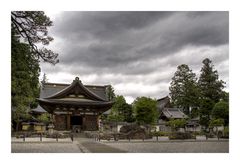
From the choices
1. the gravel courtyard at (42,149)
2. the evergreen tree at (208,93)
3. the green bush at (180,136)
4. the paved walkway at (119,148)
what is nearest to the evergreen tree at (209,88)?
the evergreen tree at (208,93)

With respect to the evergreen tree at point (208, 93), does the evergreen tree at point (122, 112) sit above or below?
below

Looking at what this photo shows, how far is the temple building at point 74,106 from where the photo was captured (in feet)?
65.8

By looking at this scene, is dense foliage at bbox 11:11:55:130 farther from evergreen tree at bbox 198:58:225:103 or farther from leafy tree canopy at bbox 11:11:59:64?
evergreen tree at bbox 198:58:225:103

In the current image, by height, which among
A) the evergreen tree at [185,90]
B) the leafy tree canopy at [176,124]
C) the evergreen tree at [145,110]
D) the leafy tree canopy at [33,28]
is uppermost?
the leafy tree canopy at [33,28]

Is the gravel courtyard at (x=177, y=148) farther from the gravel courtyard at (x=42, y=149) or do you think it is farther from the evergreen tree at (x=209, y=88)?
the evergreen tree at (x=209, y=88)

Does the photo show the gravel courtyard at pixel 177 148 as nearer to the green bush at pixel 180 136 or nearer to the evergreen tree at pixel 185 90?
the green bush at pixel 180 136

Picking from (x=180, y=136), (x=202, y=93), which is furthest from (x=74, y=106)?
(x=202, y=93)

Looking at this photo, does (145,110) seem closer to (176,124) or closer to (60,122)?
(176,124)

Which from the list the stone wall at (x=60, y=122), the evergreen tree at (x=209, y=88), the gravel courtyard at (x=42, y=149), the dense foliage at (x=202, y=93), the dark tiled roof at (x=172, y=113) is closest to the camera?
the gravel courtyard at (x=42, y=149)

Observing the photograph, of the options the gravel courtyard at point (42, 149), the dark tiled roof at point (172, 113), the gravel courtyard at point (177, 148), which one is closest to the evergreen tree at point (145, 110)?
the gravel courtyard at point (177, 148)

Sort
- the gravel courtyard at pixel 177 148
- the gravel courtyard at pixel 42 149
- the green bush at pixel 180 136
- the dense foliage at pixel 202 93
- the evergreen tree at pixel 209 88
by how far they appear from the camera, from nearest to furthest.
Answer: the gravel courtyard at pixel 42 149, the gravel courtyard at pixel 177 148, the green bush at pixel 180 136, the dense foliage at pixel 202 93, the evergreen tree at pixel 209 88

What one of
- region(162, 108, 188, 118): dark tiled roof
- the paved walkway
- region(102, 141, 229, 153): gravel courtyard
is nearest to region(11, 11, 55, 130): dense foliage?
the paved walkway

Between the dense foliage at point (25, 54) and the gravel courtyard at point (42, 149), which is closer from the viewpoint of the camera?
the dense foliage at point (25, 54)

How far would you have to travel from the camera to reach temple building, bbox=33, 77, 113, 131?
2005cm
